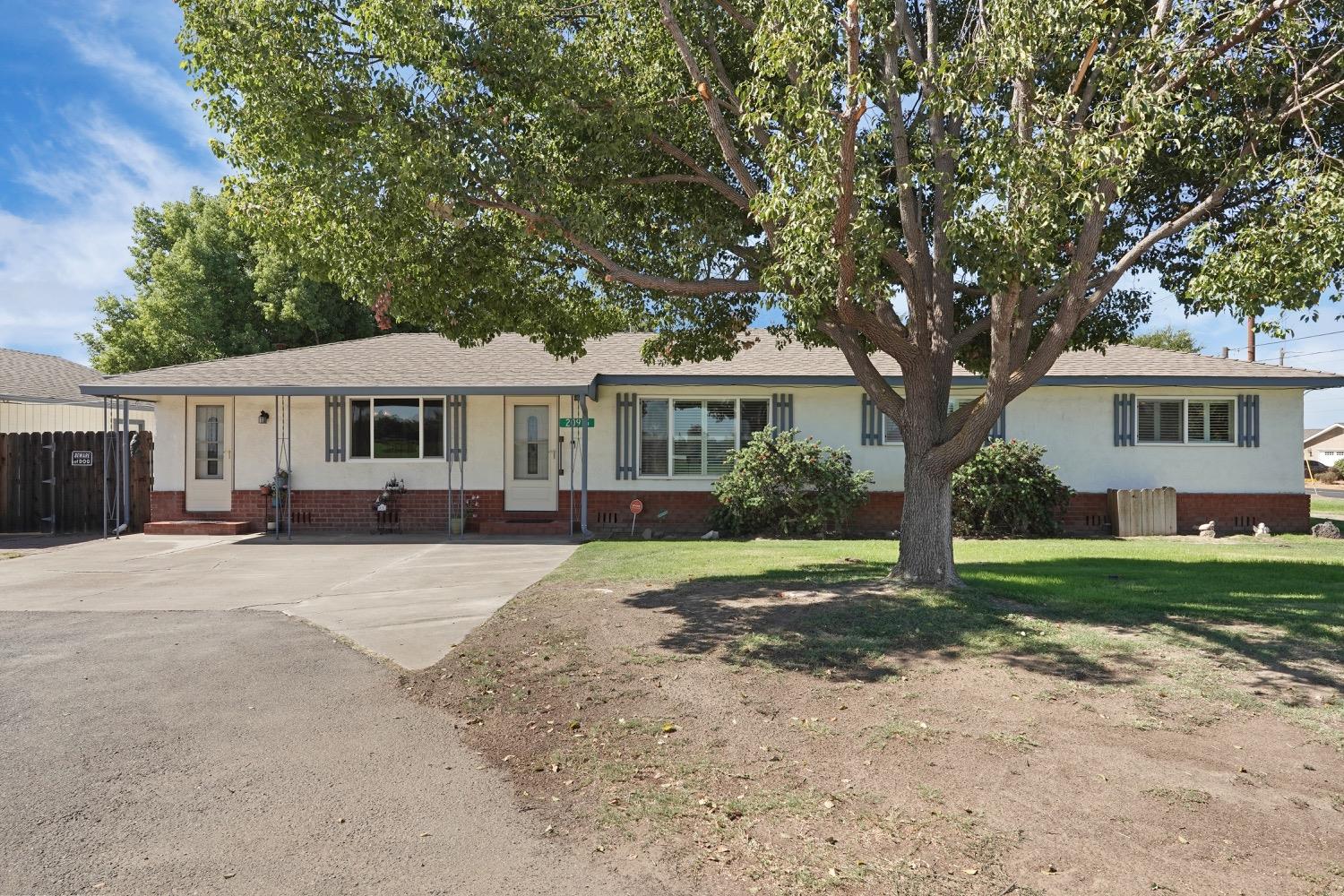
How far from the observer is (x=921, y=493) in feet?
28.2

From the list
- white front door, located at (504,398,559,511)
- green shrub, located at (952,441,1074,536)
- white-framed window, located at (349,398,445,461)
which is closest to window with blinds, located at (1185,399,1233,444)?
green shrub, located at (952,441,1074,536)

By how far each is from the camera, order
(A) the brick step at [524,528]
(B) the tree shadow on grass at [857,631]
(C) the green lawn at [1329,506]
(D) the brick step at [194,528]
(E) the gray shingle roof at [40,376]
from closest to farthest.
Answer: (B) the tree shadow on grass at [857,631] → (A) the brick step at [524,528] → (D) the brick step at [194,528] → (E) the gray shingle roof at [40,376] → (C) the green lawn at [1329,506]

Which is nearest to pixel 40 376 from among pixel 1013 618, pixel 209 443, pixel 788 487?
pixel 209 443

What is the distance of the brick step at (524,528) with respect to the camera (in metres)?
15.6

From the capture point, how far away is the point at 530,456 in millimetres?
16656

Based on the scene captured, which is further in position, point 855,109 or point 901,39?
point 901,39

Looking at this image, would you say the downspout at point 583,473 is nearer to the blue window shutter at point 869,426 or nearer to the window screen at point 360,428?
the window screen at point 360,428

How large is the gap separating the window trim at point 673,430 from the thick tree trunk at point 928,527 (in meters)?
7.87

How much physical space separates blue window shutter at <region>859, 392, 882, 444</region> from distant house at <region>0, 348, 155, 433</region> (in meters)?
17.6

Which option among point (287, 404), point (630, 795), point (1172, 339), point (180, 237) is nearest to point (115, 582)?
point (287, 404)

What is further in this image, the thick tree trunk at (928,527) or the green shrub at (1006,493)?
the green shrub at (1006,493)

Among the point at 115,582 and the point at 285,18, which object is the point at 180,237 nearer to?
the point at 115,582

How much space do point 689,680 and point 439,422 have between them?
1204 centimetres

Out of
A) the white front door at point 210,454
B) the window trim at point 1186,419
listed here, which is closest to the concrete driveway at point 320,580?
the white front door at point 210,454
